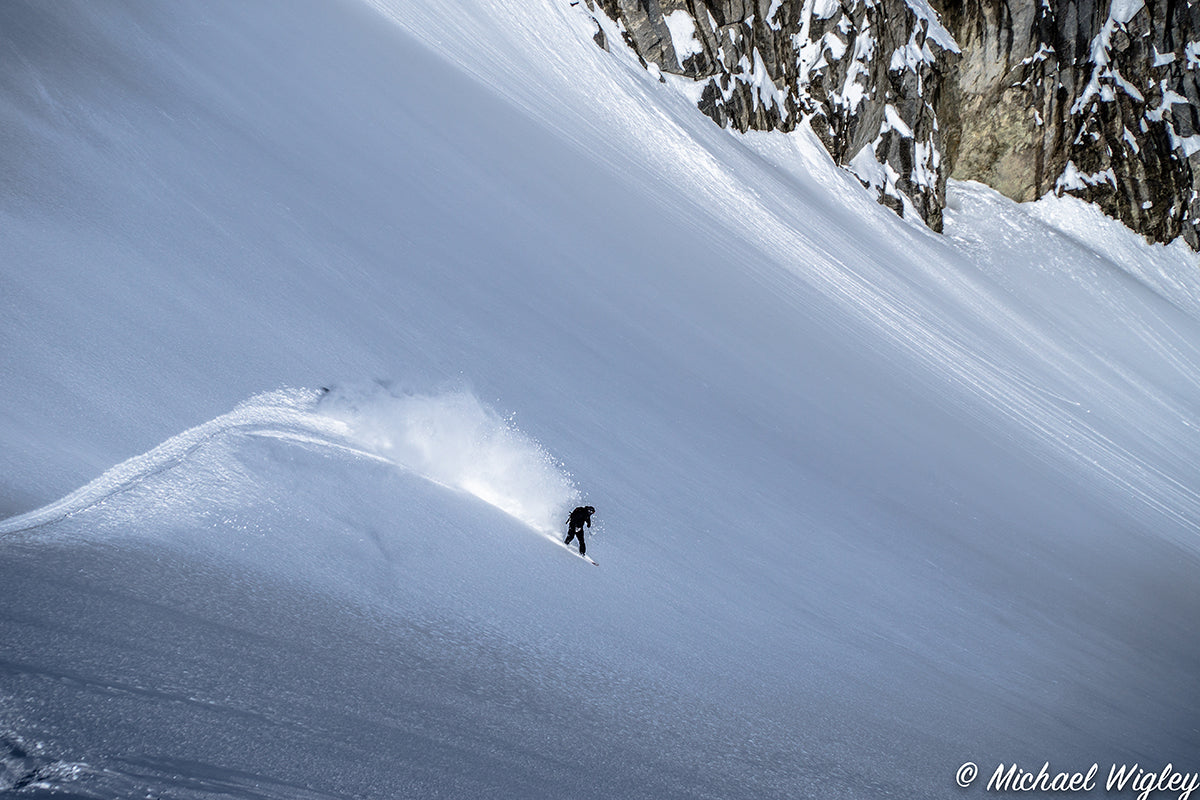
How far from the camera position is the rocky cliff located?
2372 centimetres

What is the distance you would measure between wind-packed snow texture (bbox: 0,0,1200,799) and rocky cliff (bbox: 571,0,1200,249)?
8514 mm

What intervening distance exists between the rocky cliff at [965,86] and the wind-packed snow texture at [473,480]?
8514 mm

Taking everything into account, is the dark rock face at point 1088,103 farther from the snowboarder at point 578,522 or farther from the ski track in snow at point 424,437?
the snowboarder at point 578,522

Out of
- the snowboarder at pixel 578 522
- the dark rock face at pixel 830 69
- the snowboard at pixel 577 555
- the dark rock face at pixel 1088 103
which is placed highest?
the dark rock face at pixel 1088 103

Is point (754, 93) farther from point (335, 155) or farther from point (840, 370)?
point (335, 155)

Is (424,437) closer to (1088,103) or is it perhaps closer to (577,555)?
(577,555)

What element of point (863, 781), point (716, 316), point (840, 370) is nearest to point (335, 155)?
point (716, 316)

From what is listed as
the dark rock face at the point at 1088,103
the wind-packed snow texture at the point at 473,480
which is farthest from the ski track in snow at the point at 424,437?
the dark rock face at the point at 1088,103

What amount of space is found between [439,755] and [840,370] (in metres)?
11.0

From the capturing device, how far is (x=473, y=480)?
711cm

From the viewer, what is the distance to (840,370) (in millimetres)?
13422

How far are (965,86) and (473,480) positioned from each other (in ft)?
98.3

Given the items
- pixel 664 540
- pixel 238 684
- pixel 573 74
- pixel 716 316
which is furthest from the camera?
pixel 573 74

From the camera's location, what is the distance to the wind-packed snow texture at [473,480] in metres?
3.96
